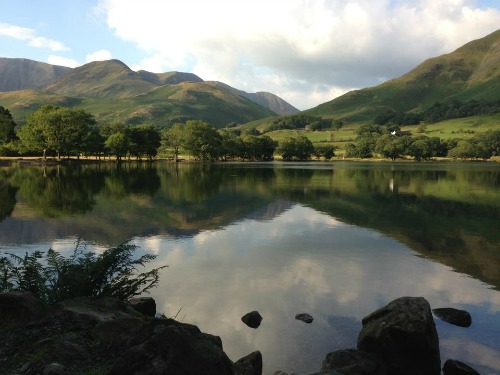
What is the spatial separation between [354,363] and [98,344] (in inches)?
301

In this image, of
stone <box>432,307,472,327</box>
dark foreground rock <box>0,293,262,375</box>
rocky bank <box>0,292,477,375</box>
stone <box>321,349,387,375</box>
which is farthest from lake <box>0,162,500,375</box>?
dark foreground rock <box>0,293,262,375</box>

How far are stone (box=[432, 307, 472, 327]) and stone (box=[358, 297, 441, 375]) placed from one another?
4.30 meters

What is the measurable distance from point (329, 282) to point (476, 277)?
901cm

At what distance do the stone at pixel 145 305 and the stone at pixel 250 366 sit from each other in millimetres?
5730

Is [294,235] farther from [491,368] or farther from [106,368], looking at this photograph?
[106,368]

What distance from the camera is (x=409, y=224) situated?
40.5 metres

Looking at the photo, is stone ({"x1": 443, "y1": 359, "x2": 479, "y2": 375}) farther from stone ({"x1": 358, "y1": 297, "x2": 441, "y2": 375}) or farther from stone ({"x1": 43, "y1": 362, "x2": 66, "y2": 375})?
stone ({"x1": 43, "y1": 362, "x2": 66, "y2": 375})

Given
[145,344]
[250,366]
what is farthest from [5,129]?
[145,344]

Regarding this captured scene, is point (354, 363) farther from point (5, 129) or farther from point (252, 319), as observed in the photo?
point (5, 129)

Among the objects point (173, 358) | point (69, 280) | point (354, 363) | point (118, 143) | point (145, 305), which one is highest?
point (118, 143)

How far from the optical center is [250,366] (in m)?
12.6

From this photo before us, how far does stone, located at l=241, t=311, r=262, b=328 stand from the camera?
670 inches

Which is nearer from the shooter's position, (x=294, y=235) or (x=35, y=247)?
(x=35, y=247)

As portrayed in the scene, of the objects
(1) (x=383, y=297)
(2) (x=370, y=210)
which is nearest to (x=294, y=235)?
(1) (x=383, y=297)
